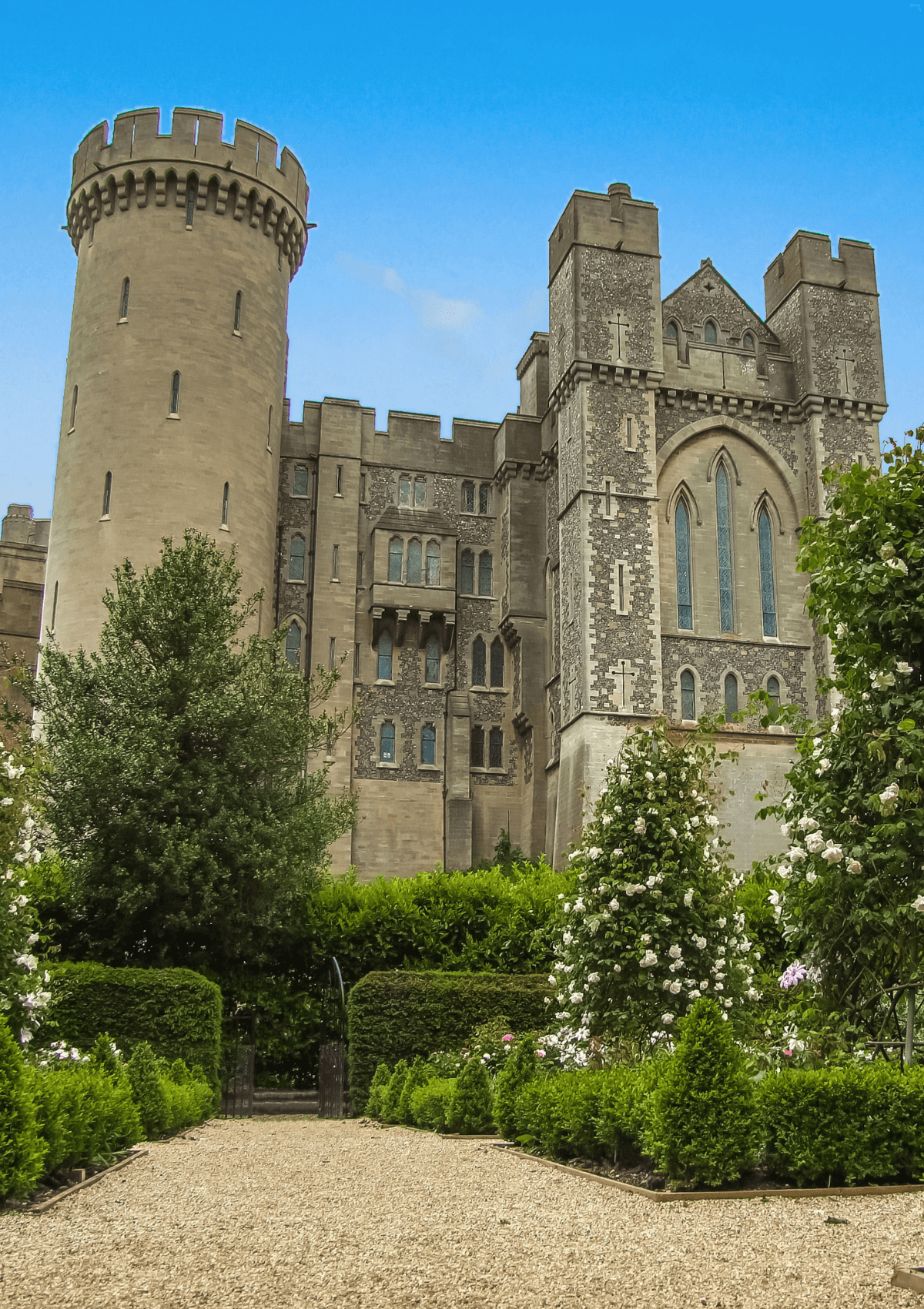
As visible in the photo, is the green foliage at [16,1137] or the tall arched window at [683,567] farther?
the tall arched window at [683,567]

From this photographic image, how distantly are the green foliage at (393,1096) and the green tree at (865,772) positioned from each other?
6.53 metres

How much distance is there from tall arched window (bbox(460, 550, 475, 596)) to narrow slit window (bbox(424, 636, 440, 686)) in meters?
1.98

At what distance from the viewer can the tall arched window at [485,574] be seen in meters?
36.7

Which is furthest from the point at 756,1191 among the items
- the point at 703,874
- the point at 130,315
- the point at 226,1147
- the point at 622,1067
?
the point at 130,315

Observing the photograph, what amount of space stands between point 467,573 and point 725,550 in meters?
8.18

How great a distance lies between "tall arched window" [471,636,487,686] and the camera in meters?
35.7

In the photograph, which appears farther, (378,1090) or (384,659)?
(384,659)

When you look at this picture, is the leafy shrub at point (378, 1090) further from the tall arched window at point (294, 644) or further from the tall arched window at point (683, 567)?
the tall arched window at point (294, 644)

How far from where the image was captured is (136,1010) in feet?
46.9

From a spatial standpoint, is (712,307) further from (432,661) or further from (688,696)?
(432,661)

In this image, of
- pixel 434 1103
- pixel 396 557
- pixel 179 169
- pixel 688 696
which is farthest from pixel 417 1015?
pixel 179 169

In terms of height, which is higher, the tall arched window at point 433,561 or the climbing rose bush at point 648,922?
the tall arched window at point 433,561

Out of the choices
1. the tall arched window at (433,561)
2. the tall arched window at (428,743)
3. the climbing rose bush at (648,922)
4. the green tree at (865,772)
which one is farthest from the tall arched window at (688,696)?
the green tree at (865,772)

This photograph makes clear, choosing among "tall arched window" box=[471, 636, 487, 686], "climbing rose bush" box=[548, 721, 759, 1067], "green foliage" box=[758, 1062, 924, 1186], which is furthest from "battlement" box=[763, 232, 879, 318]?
"green foliage" box=[758, 1062, 924, 1186]
